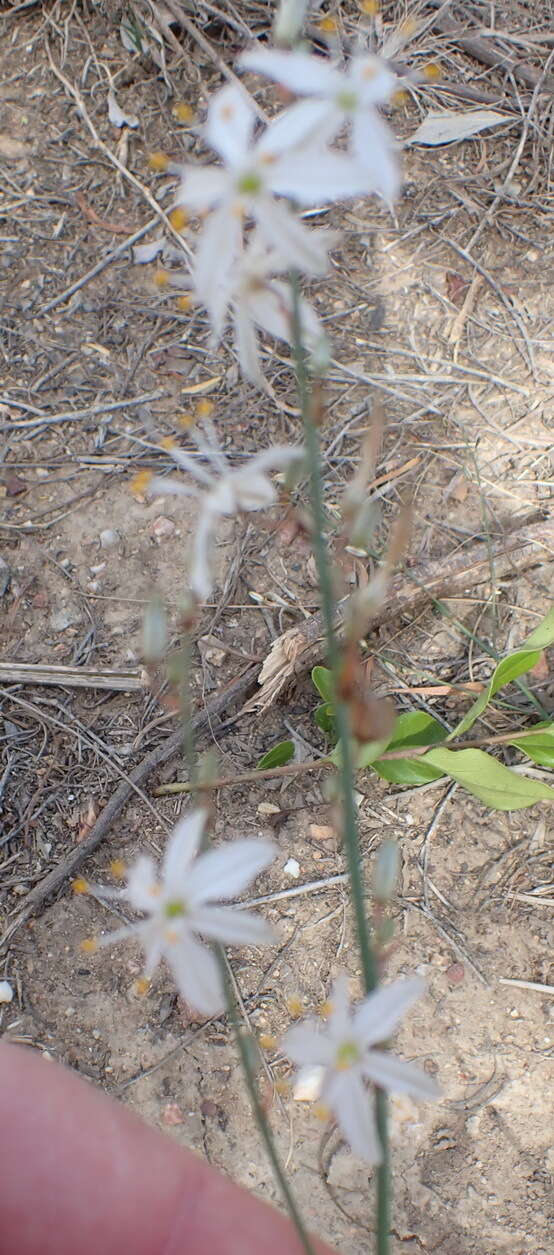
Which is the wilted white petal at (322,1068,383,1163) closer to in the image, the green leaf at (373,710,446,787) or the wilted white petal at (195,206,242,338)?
the wilted white petal at (195,206,242,338)

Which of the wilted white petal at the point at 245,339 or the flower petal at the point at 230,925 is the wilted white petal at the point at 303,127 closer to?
the wilted white petal at the point at 245,339

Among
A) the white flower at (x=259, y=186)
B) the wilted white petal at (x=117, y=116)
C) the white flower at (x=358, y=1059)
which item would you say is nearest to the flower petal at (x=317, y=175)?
the white flower at (x=259, y=186)

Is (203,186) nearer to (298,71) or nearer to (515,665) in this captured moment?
(298,71)

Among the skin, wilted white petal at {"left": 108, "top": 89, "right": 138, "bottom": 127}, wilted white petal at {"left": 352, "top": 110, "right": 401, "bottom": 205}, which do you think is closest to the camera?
wilted white petal at {"left": 352, "top": 110, "right": 401, "bottom": 205}

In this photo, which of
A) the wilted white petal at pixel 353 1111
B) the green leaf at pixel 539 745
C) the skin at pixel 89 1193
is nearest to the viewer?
the wilted white petal at pixel 353 1111

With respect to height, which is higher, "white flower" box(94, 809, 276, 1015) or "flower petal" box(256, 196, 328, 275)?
"flower petal" box(256, 196, 328, 275)

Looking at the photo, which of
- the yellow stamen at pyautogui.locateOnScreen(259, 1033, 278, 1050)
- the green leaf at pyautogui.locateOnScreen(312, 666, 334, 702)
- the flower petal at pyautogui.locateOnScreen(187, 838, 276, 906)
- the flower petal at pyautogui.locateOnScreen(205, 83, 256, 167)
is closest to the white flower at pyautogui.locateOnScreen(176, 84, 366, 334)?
the flower petal at pyautogui.locateOnScreen(205, 83, 256, 167)

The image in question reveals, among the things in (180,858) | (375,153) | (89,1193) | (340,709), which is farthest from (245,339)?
(89,1193)

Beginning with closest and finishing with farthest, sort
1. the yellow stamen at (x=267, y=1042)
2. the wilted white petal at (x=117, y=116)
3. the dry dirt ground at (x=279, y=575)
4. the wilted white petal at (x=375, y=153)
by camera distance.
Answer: the wilted white petal at (x=375, y=153) < the yellow stamen at (x=267, y=1042) < the dry dirt ground at (x=279, y=575) < the wilted white petal at (x=117, y=116)
